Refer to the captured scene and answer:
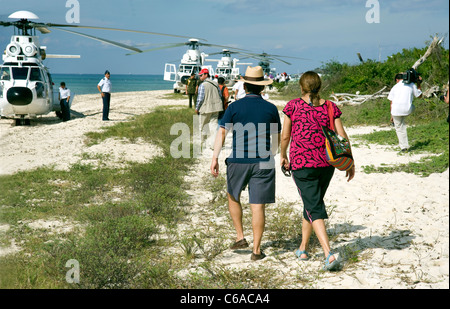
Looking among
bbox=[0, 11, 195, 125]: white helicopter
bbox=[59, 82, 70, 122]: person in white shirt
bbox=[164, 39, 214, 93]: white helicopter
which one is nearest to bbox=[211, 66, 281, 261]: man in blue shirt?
bbox=[0, 11, 195, 125]: white helicopter

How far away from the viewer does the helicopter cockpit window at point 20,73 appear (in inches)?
613

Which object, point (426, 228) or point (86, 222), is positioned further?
point (86, 222)

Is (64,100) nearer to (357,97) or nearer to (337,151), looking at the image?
(357,97)

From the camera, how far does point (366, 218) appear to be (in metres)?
5.96

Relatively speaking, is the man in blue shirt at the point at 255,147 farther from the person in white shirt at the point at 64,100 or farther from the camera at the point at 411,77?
the person in white shirt at the point at 64,100

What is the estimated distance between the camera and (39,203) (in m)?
6.84

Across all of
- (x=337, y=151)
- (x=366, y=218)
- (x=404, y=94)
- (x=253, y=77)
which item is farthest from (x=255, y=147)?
(x=404, y=94)

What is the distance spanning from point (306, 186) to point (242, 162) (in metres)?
0.71

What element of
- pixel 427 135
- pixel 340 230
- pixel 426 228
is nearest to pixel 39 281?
pixel 340 230

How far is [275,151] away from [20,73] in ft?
45.4

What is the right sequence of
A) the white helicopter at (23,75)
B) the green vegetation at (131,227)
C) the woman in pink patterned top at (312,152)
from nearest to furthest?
the green vegetation at (131,227)
the woman in pink patterned top at (312,152)
the white helicopter at (23,75)

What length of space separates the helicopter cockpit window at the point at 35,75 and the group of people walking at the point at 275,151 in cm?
1338

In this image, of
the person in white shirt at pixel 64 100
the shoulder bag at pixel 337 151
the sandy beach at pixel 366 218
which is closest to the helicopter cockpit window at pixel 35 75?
the person in white shirt at pixel 64 100

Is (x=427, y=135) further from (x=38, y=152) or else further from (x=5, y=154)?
(x=5, y=154)
